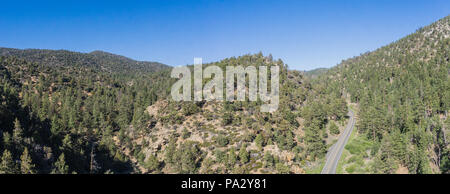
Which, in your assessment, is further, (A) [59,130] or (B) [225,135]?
(B) [225,135]

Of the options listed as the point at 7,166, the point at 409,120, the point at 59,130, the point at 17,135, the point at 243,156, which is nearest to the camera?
the point at 7,166

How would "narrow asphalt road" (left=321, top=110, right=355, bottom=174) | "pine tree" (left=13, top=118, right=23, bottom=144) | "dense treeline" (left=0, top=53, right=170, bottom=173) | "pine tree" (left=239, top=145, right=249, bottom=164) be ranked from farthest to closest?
1. "pine tree" (left=239, top=145, right=249, bottom=164)
2. "narrow asphalt road" (left=321, top=110, right=355, bottom=174)
3. "pine tree" (left=13, top=118, right=23, bottom=144)
4. "dense treeline" (left=0, top=53, right=170, bottom=173)

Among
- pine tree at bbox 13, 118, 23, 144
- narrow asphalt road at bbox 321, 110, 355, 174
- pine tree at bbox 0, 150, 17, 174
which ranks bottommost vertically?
narrow asphalt road at bbox 321, 110, 355, 174

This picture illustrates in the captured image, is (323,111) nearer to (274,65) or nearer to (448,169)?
(448,169)

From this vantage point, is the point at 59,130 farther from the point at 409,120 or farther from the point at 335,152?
the point at 409,120

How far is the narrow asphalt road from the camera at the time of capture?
229 feet

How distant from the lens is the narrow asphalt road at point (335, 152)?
229 ft

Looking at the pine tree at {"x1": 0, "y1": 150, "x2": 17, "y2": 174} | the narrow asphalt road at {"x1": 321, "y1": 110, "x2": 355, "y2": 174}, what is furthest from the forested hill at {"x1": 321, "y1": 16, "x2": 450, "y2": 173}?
the pine tree at {"x1": 0, "y1": 150, "x2": 17, "y2": 174}

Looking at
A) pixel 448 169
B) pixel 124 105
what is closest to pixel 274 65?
pixel 124 105

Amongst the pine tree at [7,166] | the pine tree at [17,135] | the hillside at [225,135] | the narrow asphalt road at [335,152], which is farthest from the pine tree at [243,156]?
the pine tree at [17,135]

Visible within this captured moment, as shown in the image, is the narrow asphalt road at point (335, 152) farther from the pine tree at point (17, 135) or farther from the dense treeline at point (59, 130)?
the pine tree at point (17, 135)

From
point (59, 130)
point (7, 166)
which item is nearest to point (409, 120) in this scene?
point (7, 166)

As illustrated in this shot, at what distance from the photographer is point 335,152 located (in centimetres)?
8188

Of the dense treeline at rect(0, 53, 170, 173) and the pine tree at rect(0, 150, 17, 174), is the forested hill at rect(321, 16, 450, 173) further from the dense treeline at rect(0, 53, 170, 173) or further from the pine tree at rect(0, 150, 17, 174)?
the pine tree at rect(0, 150, 17, 174)
